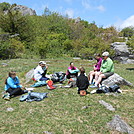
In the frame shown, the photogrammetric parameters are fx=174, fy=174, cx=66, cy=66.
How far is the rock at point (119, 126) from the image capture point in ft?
15.5

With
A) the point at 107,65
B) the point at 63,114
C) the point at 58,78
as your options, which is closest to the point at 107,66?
the point at 107,65

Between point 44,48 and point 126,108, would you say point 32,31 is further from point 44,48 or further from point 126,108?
point 126,108

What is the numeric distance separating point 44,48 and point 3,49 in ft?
19.7

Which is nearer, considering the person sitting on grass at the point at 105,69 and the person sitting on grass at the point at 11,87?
the person sitting on grass at the point at 11,87

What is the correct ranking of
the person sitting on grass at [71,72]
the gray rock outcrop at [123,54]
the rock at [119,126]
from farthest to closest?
1. the gray rock outcrop at [123,54]
2. the person sitting on grass at [71,72]
3. the rock at [119,126]

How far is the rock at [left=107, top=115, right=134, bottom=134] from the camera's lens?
4719mm

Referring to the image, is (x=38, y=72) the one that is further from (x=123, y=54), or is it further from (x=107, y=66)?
(x=123, y=54)

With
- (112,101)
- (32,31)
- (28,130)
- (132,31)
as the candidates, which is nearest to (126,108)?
(112,101)

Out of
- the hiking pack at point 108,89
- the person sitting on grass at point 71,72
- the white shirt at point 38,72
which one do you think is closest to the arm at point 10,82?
the white shirt at point 38,72

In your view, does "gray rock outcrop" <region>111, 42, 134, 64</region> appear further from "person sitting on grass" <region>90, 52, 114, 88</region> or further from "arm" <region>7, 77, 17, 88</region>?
"arm" <region>7, 77, 17, 88</region>

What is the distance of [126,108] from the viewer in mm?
6164

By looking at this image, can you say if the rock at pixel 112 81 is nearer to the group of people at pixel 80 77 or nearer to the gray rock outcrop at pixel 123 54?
the group of people at pixel 80 77

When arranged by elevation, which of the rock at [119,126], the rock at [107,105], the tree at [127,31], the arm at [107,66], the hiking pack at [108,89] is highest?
the tree at [127,31]

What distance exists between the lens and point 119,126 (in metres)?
4.82
